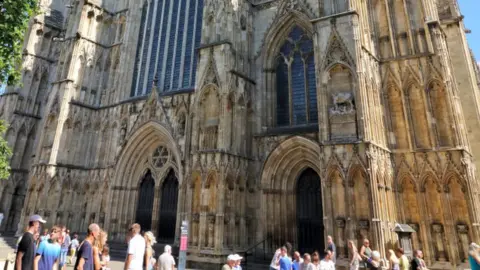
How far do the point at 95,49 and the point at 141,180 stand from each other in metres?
9.54

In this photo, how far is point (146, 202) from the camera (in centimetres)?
1855

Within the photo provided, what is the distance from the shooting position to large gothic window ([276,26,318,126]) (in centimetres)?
1538

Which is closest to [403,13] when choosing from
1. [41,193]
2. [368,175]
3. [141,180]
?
[368,175]

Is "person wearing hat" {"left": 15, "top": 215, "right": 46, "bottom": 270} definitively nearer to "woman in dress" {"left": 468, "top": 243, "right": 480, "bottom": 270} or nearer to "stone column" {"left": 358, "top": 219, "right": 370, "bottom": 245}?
"woman in dress" {"left": 468, "top": 243, "right": 480, "bottom": 270}

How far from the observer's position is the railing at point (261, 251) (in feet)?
46.0

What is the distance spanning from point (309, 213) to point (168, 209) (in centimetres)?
739

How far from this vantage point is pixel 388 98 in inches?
536

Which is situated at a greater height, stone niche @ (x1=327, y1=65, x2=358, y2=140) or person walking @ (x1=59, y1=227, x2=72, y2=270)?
stone niche @ (x1=327, y1=65, x2=358, y2=140)

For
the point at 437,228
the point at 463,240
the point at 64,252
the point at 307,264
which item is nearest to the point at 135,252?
the point at 307,264

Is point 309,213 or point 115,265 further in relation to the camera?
point 309,213

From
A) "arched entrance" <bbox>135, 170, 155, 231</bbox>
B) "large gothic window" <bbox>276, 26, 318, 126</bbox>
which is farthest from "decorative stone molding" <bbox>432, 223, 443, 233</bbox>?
"arched entrance" <bbox>135, 170, 155, 231</bbox>

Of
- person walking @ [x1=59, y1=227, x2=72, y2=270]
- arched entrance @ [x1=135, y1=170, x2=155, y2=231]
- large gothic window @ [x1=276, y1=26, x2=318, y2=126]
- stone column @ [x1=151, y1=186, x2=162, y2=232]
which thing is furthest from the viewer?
arched entrance @ [x1=135, y1=170, x2=155, y2=231]

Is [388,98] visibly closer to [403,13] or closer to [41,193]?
[403,13]

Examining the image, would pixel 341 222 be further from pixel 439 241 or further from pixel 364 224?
pixel 439 241
